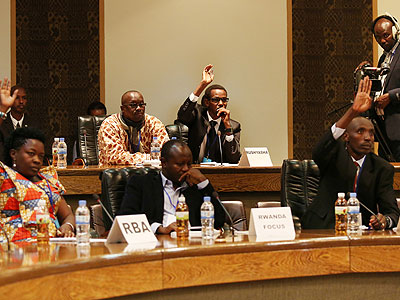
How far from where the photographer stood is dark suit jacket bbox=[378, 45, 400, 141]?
226 inches

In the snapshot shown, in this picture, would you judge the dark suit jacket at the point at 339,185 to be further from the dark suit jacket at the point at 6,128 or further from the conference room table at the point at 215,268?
the dark suit jacket at the point at 6,128

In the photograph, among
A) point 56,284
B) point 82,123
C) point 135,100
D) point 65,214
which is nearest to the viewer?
point 56,284

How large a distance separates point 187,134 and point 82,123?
2.99 ft

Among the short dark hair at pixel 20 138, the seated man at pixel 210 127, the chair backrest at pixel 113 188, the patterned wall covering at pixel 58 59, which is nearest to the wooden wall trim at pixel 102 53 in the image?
the patterned wall covering at pixel 58 59

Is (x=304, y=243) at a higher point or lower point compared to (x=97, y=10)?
lower

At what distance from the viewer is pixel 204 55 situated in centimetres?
777

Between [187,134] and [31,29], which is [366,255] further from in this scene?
[31,29]

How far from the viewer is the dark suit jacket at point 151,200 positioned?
3758mm

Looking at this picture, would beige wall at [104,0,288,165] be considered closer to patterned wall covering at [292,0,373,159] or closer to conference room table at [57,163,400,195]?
patterned wall covering at [292,0,373,159]

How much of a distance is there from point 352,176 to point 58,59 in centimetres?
446

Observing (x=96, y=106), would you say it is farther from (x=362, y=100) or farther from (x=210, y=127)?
(x=362, y=100)

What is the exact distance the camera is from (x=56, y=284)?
2211 millimetres

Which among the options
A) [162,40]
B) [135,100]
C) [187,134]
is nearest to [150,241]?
[135,100]

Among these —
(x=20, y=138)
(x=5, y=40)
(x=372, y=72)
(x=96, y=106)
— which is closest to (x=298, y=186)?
(x=20, y=138)
